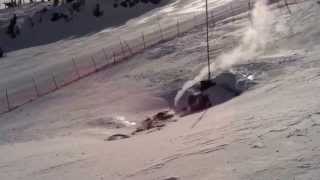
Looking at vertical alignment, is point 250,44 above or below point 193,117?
below

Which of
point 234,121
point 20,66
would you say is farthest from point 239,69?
point 20,66

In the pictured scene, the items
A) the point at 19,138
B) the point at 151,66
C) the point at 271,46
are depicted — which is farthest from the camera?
the point at 151,66

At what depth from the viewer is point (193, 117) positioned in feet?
56.9

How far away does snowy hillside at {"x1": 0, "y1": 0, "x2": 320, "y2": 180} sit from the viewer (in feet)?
36.8

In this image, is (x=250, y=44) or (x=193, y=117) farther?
(x=250, y=44)

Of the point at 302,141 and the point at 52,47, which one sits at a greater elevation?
the point at 302,141

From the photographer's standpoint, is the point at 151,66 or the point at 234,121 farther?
the point at 151,66

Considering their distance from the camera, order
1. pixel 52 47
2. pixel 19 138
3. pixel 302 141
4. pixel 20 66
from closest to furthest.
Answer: pixel 302 141 → pixel 19 138 → pixel 20 66 → pixel 52 47

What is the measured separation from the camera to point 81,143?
17.6 metres

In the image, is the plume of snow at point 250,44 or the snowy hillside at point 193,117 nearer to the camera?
the snowy hillside at point 193,117

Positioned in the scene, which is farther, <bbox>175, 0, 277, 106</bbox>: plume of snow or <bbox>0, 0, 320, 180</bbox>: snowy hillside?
<bbox>175, 0, 277, 106</bbox>: plume of snow

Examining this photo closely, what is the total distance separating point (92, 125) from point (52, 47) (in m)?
24.7

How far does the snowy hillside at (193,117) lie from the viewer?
1123 cm

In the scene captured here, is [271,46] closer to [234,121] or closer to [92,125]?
[92,125]
